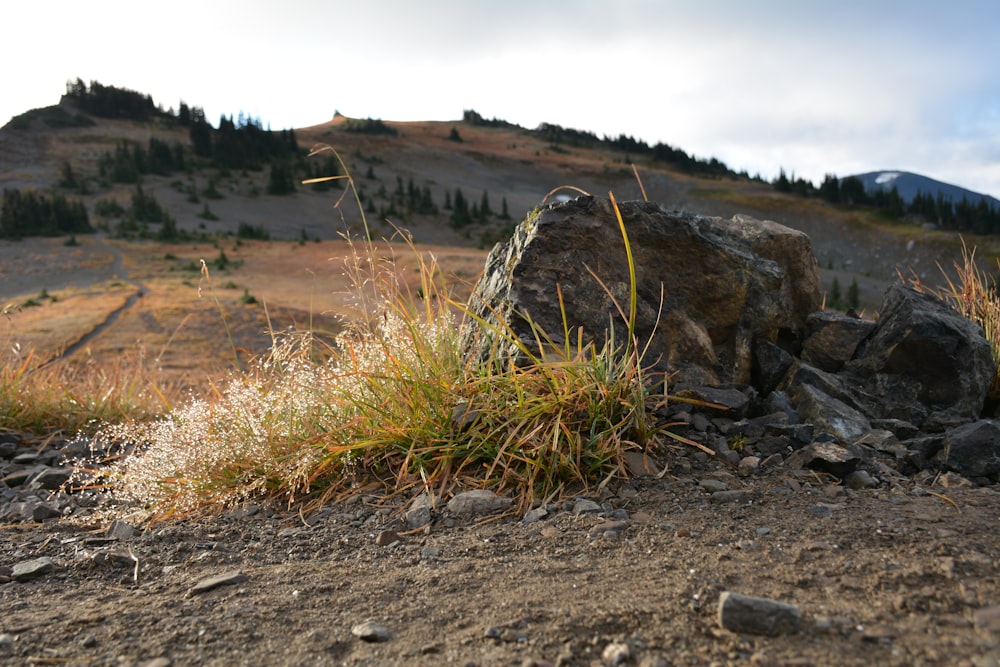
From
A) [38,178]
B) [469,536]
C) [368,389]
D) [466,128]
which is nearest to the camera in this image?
[469,536]

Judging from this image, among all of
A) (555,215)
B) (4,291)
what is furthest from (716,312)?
(4,291)

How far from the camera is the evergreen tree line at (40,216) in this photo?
2205cm

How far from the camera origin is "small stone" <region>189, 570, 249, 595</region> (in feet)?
6.45

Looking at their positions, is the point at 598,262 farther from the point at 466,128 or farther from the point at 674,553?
the point at 466,128

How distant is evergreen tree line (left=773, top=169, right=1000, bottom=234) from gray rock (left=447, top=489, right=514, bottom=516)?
3060 centimetres

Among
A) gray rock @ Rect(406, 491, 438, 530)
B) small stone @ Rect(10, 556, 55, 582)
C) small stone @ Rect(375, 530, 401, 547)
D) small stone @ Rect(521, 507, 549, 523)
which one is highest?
small stone @ Rect(521, 507, 549, 523)

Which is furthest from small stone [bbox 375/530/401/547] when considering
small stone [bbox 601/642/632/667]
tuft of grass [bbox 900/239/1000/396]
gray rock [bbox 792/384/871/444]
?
tuft of grass [bbox 900/239/1000/396]

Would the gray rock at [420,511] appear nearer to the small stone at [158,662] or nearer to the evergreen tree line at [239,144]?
the small stone at [158,662]

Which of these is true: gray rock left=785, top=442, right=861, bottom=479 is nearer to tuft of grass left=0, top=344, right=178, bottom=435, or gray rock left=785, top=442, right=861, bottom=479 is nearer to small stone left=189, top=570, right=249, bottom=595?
small stone left=189, top=570, right=249, bottom=595

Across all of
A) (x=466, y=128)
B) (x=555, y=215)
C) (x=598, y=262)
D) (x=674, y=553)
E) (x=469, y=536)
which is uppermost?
(x=466, y=128)

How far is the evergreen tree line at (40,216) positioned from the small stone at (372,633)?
24.6 meters

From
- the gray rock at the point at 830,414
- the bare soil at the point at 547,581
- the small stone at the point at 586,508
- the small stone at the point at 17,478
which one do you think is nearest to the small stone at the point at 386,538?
the bare soil at the point at 547,581

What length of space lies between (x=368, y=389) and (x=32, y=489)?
1.84 metres

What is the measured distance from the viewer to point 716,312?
342 centimetres
